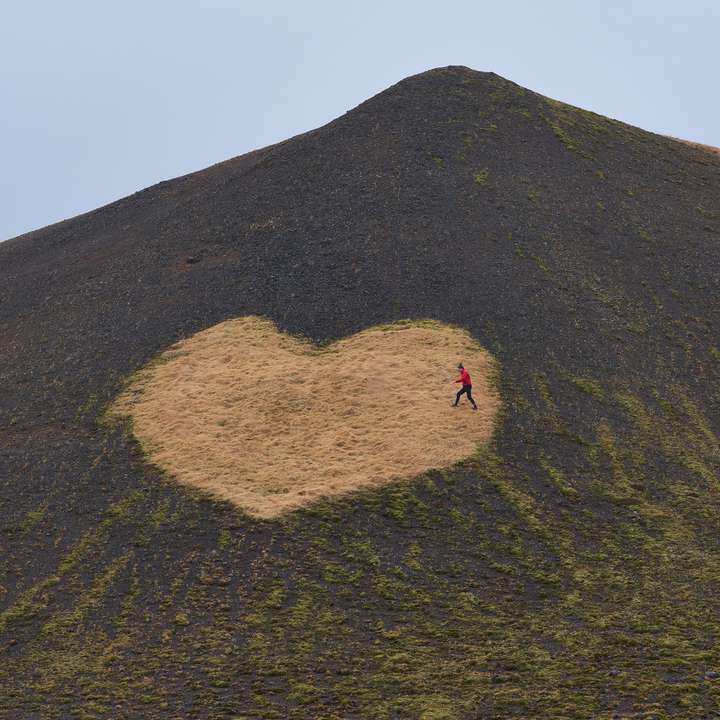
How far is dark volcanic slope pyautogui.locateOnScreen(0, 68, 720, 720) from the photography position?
23969 millimetres

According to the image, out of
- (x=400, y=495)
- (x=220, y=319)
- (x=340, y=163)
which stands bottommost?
(x=400, y=495)

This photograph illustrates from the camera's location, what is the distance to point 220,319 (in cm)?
4659

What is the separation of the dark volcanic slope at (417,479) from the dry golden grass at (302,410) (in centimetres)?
114

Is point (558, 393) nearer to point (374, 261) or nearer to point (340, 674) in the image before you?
point (374, 261)

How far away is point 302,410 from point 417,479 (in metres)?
6.83

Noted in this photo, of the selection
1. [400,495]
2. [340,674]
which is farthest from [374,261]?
[340,674]

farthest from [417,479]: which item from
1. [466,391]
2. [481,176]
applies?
[481,176]

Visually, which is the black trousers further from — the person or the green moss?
the green moss

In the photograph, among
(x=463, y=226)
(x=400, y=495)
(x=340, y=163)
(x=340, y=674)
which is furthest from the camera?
(x=340, y=163)

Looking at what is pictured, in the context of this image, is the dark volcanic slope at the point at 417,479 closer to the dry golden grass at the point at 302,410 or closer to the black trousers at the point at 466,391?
the dry golden grass at the point at 302,410

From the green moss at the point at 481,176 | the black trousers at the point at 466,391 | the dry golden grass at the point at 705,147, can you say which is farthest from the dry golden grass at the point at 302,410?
the dry golden grass at the point at 705,147

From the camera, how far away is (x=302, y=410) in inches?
1522

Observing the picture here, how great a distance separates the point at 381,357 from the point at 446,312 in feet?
16.3

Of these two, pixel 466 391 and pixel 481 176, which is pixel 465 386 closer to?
pixel 466 391
